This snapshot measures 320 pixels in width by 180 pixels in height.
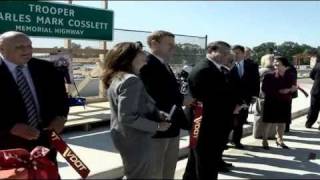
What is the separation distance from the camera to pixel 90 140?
26.7 ft

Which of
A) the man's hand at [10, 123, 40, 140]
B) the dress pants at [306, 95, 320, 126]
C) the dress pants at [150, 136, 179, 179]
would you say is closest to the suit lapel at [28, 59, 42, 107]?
the man's hand at [10, 123, 40, 140]

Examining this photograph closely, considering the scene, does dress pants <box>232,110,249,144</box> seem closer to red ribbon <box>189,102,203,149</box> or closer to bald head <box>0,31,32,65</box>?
red ribbon <box>189,102,203,149</box>

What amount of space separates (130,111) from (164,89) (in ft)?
4.03

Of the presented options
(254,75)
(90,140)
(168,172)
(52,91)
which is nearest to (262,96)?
(254,75)

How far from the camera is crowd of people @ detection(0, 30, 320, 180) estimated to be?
3.79m

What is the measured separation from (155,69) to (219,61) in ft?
3.47

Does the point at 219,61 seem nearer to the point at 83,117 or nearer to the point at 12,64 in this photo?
the point at 12,64

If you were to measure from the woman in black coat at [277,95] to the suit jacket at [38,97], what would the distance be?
4.88 meters

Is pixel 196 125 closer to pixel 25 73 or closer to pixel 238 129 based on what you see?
pixel 25 73

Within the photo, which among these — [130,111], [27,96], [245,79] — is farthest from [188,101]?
[245,79]

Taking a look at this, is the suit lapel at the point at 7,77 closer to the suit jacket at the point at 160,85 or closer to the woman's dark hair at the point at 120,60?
the woman's dark hair at the point at 120,60

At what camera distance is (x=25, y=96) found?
4031 millimetres

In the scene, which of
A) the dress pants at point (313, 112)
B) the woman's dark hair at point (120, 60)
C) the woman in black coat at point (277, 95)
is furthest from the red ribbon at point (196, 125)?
the dress pants at point (313, 112)

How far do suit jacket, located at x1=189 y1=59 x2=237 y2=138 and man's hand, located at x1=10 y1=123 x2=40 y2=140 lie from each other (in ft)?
6.89
